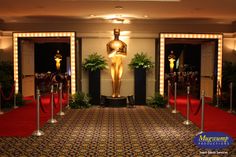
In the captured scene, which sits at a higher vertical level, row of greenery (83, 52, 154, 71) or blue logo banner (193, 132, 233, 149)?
row of greenery (83, 52, 154, 71)

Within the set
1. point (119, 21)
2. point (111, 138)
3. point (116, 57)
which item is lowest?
point (111, 138)

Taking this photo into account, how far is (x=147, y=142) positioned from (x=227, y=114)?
14.1ft

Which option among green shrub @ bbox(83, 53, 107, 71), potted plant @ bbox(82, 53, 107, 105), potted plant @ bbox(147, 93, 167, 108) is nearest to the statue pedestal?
potted plant @ bbox(82, 53, 107, 105)

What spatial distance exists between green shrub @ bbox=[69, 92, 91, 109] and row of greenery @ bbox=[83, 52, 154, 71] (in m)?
1.02

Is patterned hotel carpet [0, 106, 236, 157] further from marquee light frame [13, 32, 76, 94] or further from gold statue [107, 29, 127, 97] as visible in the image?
marquee light frame [13, 32, 76, 94]

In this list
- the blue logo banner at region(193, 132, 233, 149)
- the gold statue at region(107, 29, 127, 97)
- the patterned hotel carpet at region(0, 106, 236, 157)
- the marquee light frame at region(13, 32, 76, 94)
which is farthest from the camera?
the marquee light frame at region(13, 32, 76, 94)

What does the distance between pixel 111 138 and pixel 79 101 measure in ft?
15.5

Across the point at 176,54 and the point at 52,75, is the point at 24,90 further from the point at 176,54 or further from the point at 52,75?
the point at 176,54

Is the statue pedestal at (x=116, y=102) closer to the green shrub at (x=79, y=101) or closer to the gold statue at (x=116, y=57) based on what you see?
the gold statue at (x=116, y=57)

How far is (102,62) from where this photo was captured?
11.7m

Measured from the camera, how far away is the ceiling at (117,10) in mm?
8258

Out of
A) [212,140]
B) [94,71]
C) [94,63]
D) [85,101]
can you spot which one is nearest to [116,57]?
[94,63]

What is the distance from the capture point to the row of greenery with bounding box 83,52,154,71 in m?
11.5

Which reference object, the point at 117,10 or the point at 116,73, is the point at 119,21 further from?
the point at 117,10
